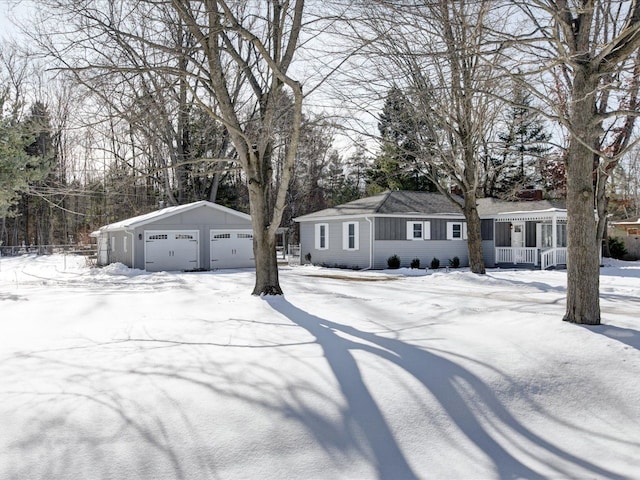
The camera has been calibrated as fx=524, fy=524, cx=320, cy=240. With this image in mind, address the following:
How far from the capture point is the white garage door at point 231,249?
25.2 m

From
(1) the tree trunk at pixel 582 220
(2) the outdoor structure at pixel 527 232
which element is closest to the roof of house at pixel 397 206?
(2) the outdoor structure at pixel 527 232

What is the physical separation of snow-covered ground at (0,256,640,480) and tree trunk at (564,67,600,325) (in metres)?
0.44

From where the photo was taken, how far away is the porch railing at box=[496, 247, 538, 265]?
77.9 ft

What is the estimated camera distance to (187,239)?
2456 cm

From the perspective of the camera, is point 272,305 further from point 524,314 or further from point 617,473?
point 617,473

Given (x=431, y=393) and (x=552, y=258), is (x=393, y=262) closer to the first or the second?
(x=552, y=258)

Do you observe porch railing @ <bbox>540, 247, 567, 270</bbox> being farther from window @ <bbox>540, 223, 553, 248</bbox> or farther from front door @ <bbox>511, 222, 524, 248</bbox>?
front door @ <bbox>511, 222, 524, 248</bbox>

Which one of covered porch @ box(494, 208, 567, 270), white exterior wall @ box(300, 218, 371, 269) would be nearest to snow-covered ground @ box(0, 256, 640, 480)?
white exterior wall @ box(300, 218, 371, 269)

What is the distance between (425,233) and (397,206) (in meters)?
1.84

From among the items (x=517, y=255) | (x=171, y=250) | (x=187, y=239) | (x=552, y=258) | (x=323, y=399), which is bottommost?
(x=323, y=399)

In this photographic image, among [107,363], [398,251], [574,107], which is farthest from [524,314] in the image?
[398,251]

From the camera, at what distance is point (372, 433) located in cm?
425

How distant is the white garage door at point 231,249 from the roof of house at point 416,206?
3428mm

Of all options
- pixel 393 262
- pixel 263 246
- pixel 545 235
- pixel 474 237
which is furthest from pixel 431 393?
pixel 545 235
